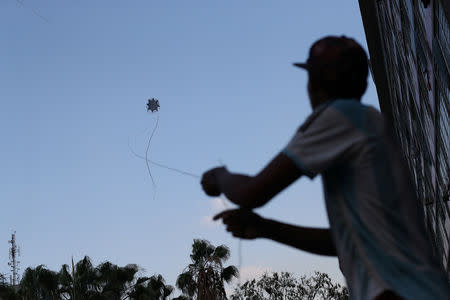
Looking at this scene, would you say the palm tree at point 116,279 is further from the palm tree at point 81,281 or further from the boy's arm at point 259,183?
the boy's arm at point 259,183

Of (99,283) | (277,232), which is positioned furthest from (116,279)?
(277,232)

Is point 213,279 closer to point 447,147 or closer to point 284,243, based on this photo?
point 284,243

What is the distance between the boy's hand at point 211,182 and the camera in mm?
1996

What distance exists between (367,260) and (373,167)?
0.81 ft

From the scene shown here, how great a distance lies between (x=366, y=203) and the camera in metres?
1.75

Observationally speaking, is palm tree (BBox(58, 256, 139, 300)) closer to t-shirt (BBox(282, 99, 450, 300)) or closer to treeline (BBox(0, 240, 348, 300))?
treeline (BBox(0, 240, 348, 300))

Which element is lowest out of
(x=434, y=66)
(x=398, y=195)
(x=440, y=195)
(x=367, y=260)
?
(x=367, y=260)

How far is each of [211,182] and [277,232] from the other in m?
0.28

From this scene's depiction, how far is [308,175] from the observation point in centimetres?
177

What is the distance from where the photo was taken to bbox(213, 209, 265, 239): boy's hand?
1939 millimetres

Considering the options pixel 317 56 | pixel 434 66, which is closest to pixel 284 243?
pixel 317 56

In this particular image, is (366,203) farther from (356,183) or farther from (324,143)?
(324,143)

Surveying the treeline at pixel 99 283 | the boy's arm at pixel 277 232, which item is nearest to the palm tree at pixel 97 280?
the treeline at pixel 99 283

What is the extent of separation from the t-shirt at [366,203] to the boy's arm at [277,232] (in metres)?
0.27
